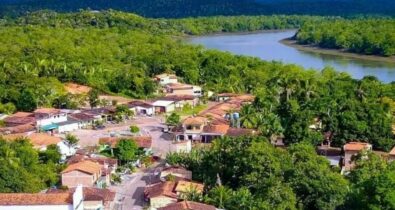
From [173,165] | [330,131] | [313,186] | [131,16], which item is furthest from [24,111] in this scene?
[131,16]

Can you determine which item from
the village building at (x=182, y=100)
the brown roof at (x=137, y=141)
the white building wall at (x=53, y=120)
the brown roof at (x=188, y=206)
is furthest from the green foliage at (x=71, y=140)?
the village building at (x=182, y=100)

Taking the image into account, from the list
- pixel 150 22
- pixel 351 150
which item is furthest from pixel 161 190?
pixel 150 22

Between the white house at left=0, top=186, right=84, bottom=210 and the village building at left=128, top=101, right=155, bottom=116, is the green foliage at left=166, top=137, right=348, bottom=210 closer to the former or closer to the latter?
the white house at left=0, top=186, right=84, bottom=210

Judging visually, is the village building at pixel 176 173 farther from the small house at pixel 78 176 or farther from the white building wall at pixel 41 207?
the white building wall at pixel 41 207

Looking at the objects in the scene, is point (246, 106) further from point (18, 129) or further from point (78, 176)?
point (78, 176)

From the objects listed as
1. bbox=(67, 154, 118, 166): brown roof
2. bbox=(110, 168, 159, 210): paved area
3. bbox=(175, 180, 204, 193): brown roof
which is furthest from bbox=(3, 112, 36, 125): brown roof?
bbox=(175, 180, 204, 193): brown roof

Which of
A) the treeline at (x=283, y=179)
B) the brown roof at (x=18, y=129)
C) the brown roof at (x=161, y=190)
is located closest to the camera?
the treeline at (x=283, y=179)

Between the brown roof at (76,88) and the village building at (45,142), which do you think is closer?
the village building at (45,142)
